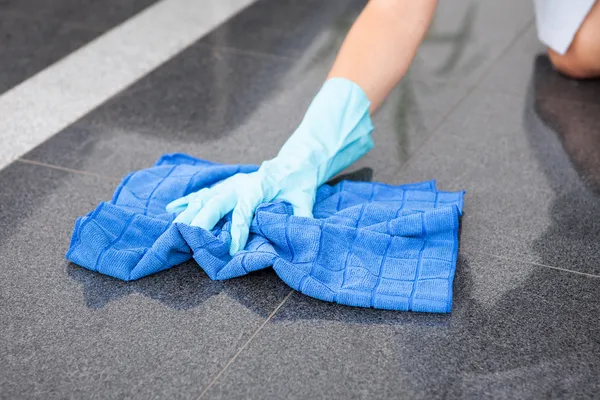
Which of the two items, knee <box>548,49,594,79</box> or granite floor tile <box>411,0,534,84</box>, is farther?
granite floor tile <box>411,0,534,84</box>

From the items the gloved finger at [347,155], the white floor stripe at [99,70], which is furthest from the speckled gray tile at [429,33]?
the gloved finger at [347,155]

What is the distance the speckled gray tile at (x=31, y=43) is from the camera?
2.02m

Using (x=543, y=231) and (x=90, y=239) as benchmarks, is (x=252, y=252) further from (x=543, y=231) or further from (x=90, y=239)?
(x=543, y=231)

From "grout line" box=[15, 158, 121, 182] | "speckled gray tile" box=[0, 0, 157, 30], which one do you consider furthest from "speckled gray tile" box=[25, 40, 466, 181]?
"speckled gray tile" box=[0, 0, 157, 30]

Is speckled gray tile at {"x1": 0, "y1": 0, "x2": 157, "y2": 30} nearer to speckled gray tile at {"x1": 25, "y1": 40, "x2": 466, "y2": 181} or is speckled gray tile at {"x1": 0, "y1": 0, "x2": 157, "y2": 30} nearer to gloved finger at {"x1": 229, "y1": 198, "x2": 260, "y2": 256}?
speckled gray tile at {"x1": 25, "y1": 40, "x2": 466, "y2": 181}

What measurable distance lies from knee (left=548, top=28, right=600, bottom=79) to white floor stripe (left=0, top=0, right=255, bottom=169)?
0.94m

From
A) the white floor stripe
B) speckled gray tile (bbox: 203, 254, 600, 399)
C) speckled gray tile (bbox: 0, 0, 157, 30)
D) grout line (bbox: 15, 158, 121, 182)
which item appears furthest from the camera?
speckled gray tile (bbox: 0, 0, 157, 30)

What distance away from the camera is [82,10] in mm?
2371

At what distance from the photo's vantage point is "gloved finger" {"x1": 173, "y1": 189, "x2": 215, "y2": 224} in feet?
4.32

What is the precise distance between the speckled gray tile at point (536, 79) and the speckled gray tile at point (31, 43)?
1.09m

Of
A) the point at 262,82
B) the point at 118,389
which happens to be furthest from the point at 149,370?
the point at 262,82

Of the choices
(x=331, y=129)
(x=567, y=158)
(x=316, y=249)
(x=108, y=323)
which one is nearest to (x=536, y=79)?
(x=567, y=158)

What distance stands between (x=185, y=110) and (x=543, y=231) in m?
0.85

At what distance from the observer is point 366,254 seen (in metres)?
1.27
